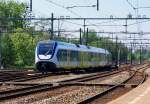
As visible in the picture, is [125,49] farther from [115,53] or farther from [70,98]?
[70,98]

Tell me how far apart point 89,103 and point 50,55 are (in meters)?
26.2

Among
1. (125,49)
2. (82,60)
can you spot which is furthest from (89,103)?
(125,49)

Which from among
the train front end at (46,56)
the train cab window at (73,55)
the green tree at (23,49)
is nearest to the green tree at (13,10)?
the green tree at (23,49)

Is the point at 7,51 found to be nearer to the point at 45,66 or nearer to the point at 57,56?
the point at 57,56

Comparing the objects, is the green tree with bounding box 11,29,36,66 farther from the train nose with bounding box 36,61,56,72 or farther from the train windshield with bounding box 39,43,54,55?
the train nose with bounding box 36,61,56,72

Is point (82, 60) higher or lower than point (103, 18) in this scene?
lower

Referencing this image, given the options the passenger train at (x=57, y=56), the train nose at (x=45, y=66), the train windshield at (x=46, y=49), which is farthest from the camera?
the train windshield at (x=46, y=49)

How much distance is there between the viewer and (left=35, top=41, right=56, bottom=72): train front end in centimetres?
4459

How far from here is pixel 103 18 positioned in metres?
51.9

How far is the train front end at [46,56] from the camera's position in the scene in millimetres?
44594

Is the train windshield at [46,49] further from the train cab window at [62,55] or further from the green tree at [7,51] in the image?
the green tree at [7,51]

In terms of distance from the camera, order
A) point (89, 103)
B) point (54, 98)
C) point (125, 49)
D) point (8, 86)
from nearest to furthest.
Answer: point (89, 103)
point (54, 98)
point (8, 86)
point (125, 49)

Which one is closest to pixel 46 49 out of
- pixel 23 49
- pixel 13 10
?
pixel 23 49

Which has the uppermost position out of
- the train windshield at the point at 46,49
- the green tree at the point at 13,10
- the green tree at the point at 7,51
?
the green tree at the point at 13,10
